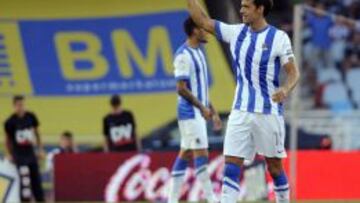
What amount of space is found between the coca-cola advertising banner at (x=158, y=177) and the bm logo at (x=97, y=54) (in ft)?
15.9

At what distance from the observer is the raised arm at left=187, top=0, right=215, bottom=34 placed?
11.7m

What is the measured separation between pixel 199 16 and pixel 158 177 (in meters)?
Result: 8.26

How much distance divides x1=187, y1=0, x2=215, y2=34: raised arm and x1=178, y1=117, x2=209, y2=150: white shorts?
3.37 metres

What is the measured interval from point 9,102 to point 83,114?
1.45 meters

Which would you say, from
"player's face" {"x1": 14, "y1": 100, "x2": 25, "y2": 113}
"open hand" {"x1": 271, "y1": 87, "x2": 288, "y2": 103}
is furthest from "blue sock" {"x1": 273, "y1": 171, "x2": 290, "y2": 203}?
"player's face" {"x1": 14, "y1": 100, "x2": 25, "y2": 113}

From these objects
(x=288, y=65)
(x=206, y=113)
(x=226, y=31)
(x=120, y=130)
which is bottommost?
(x=120, y=130)

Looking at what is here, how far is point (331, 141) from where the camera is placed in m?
23.1

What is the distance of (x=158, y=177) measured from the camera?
64.7ft

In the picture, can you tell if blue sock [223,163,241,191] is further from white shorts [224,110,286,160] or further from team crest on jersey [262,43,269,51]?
team crest on jersey [262,43,269,51]

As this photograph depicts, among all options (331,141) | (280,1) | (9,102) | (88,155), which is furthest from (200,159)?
(280,1)

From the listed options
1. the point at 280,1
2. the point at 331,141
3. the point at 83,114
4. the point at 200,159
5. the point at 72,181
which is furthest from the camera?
the point at 280,1

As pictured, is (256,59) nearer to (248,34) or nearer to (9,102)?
(248,34)

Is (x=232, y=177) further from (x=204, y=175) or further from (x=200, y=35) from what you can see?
(x=200, y=35)

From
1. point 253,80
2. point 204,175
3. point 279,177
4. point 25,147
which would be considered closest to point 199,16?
point 253,80
